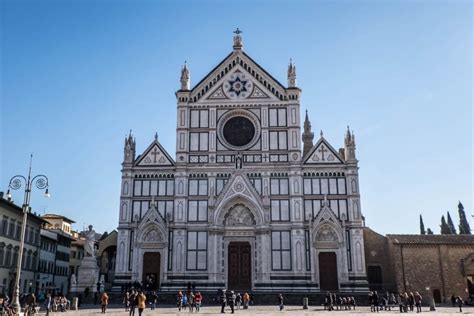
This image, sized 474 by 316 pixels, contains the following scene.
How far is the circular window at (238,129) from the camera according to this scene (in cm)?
4369

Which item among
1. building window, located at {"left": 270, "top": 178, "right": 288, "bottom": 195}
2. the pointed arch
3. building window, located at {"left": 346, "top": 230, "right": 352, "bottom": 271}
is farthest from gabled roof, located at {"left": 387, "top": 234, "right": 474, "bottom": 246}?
building window, located at {"left": 270, "top": 178, "right": 288, "bottom": 195}

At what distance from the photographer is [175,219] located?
41656 mm

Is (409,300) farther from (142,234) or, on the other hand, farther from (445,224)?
(445,224)

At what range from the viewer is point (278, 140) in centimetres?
4331

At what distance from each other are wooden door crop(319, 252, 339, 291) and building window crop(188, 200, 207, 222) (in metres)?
11.2

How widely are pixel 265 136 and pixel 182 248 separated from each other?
1304 centimetres

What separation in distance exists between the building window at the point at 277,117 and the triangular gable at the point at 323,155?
3891mm

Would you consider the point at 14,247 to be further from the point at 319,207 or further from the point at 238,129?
the point at 319,207

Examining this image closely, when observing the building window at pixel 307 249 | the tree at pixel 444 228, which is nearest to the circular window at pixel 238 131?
the building window at pixel 307 249

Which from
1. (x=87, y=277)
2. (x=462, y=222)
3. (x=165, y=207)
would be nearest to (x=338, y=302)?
(x=165, y=207)

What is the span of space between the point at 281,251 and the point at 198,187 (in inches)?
381

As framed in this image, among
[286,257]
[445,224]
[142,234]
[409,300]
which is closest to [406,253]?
[409,300]

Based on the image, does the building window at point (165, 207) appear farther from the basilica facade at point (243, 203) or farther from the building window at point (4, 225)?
the building window at point (4, 225)

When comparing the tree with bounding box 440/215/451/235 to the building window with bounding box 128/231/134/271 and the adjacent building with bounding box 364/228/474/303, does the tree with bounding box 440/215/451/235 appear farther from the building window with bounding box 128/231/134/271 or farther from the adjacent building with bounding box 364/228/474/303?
the building window with bounding box 128/231/134/271
